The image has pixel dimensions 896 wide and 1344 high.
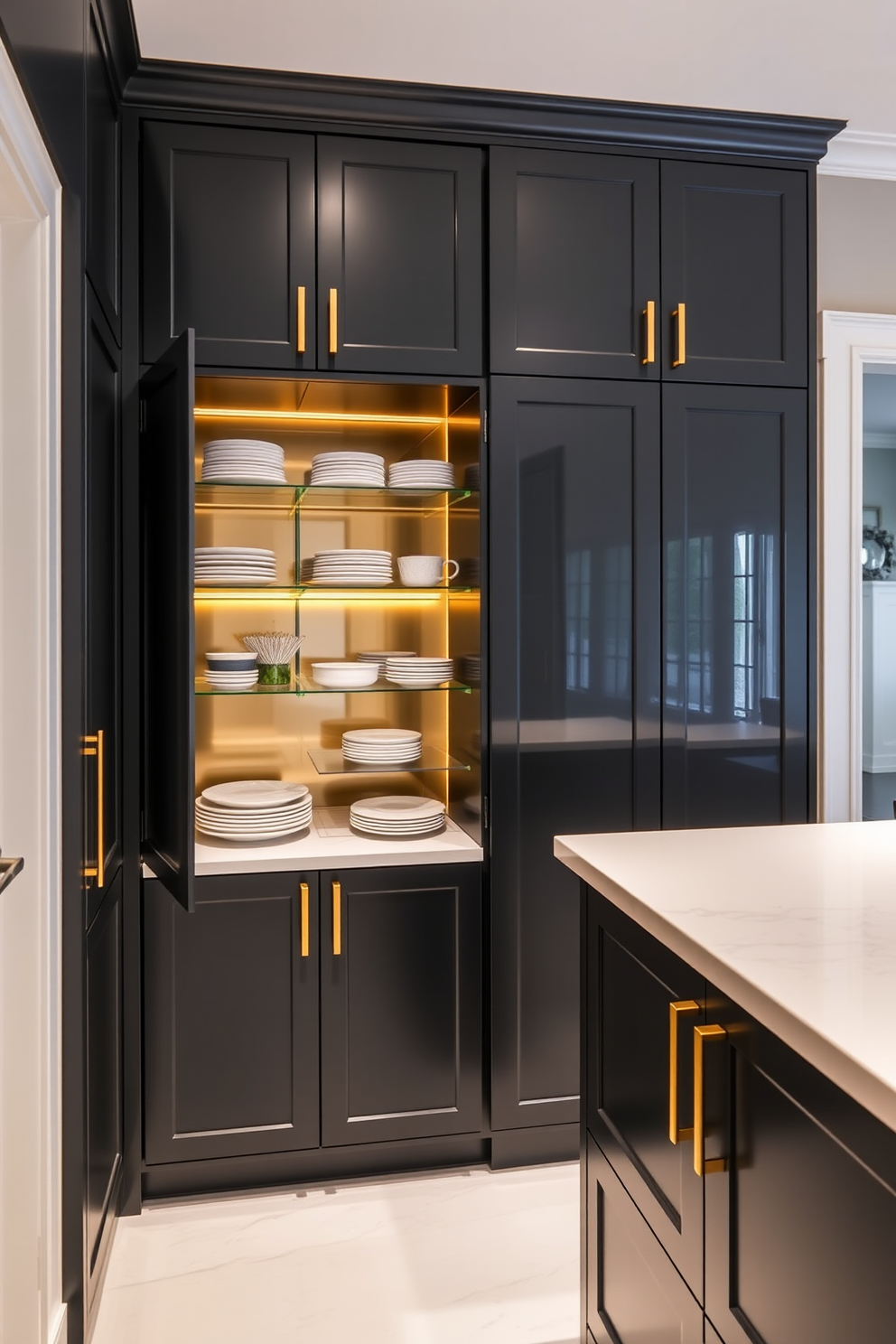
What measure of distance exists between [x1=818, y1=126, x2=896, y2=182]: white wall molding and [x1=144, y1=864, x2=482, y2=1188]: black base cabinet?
233 centimetres

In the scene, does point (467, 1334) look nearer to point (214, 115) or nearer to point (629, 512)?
point (629, 512)

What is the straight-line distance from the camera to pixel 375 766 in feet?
8.70

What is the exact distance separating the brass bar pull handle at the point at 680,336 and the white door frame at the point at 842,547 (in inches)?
21.8

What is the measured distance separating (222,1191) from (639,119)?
2945 millimetres

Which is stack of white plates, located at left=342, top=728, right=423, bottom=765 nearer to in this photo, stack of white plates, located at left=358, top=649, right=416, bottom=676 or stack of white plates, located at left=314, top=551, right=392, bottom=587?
stack of white plates, located at left=358, top=649, right=416, bottom=676

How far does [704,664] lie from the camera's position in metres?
2.65

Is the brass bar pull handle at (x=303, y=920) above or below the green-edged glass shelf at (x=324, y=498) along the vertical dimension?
below

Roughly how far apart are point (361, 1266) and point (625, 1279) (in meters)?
0.94

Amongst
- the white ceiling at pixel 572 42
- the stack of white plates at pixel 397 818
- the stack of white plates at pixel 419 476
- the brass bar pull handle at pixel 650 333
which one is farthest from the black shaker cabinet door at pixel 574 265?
the stack of white plates at pixel 397 818

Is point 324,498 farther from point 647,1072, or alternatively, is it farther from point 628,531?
point 647,1072

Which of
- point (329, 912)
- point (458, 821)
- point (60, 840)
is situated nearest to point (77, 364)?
point (60, 840)

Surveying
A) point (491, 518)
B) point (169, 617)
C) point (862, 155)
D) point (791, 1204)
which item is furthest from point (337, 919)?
point (862, 155)

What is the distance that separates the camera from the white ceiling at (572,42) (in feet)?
7.02

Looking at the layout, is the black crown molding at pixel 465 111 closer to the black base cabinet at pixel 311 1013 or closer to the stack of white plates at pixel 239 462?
the stack of white plates at pixel 239 462
